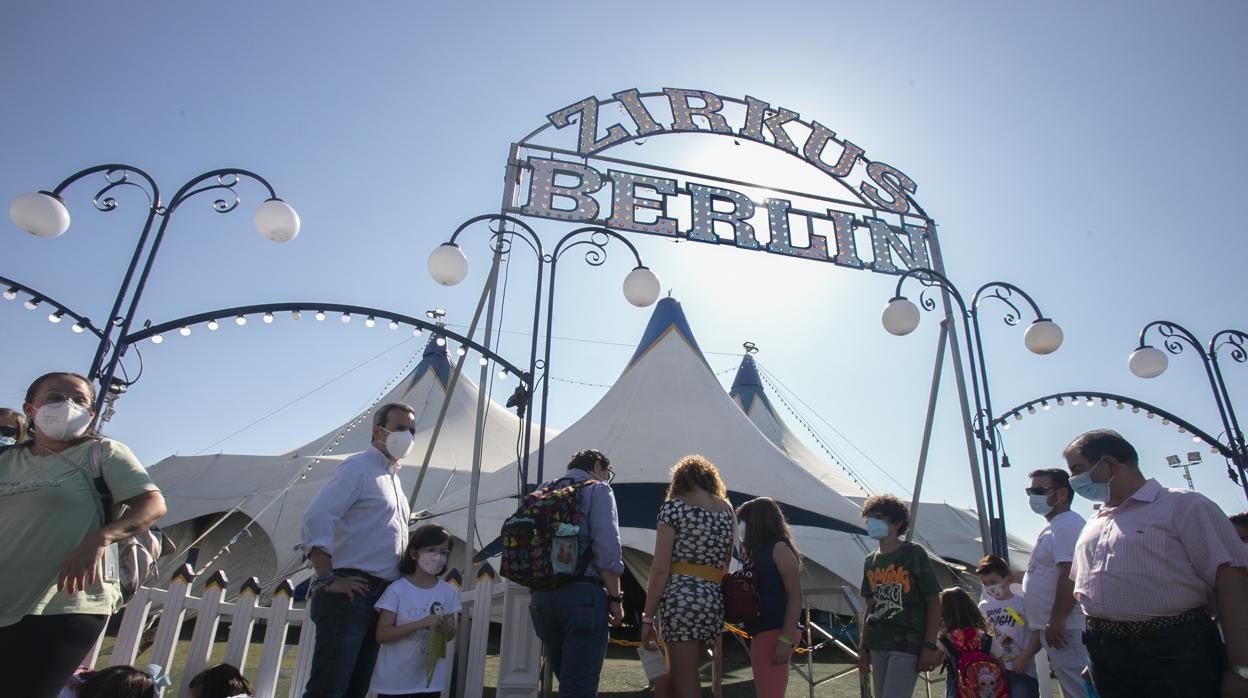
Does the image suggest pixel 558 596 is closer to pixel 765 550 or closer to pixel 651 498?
pixel 765 550

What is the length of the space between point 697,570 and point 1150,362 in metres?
5.31

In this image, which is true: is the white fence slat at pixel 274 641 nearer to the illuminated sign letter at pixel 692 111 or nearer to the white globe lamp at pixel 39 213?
the white globe lamp at pixel 39 213

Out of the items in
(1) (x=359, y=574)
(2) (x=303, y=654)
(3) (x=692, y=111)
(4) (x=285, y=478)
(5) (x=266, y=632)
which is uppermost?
(3) (x=692, y=111)

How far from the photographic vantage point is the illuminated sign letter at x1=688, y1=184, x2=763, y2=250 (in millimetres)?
6820

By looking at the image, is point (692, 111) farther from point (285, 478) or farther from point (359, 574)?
point (285, 478)

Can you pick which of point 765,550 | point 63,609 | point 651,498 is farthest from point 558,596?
point 651,498

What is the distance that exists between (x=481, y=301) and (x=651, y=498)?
126 inches

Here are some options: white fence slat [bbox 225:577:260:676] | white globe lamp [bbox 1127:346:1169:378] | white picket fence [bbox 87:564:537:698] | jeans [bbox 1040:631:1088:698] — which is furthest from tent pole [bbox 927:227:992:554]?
white fence slat [bbox 225:577:260:676]

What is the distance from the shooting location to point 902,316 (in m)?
5.87

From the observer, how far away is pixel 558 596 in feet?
9.50

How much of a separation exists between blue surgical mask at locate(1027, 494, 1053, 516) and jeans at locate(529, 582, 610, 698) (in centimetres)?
232

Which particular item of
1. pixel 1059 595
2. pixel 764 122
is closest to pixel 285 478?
pixel 764 122

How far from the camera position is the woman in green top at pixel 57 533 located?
188 centimetres

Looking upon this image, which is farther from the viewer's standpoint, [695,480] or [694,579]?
[695,480]
